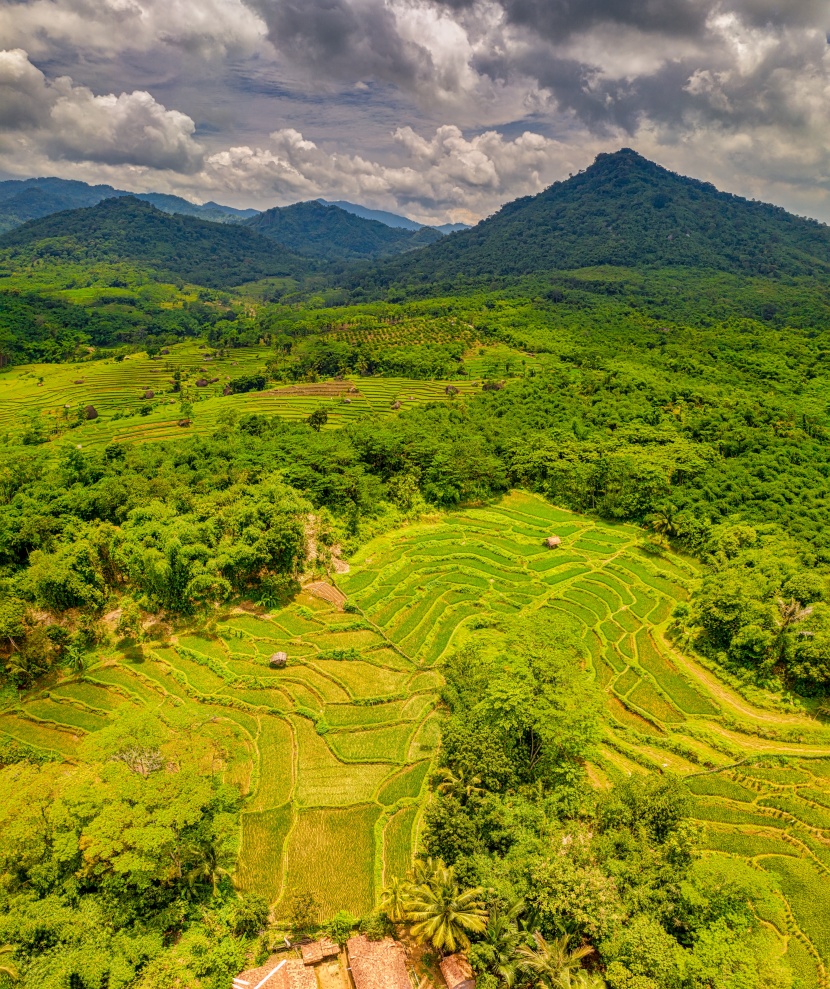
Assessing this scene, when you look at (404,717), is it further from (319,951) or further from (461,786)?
(319,951)

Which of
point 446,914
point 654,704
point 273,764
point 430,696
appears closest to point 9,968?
point 273,764

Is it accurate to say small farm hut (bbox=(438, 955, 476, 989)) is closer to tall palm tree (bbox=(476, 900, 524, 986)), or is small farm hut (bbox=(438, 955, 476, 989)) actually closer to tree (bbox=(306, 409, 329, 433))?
tall palm tree (bbox=(476, 900, 524, 986))

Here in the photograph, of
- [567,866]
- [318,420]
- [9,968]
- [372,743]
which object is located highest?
[318,420]

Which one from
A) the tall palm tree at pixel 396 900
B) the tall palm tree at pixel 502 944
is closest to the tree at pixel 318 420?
the tall palm tree at pixel 396 900

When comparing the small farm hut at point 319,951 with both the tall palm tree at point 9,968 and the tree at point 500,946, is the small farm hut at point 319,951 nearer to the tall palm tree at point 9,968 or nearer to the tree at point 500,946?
the tree at point 500,946

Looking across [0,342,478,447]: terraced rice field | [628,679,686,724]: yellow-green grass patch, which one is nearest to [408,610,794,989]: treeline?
[628,679,686,724]: yellow-green grass patch

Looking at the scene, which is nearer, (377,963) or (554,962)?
(554,962)
